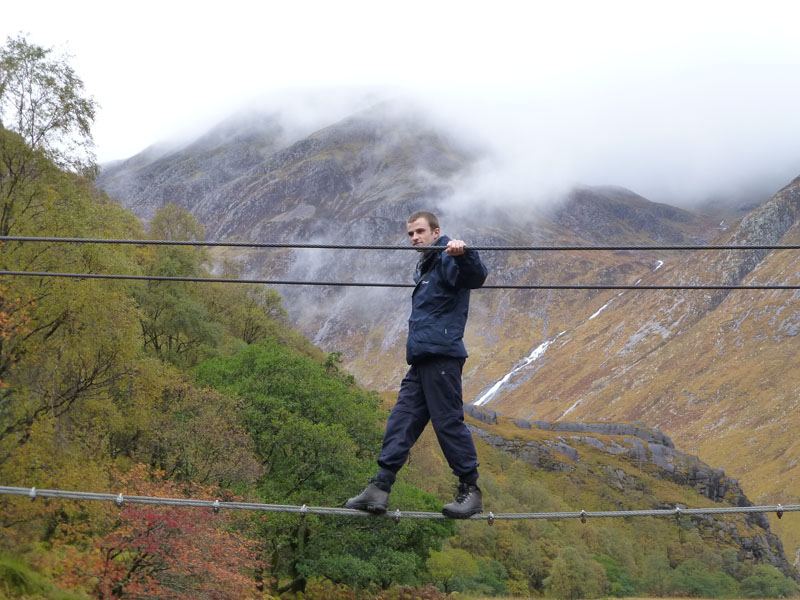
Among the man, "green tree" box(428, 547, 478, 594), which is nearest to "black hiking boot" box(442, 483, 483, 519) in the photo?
the man

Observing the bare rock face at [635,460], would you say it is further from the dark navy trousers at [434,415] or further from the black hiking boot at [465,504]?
the dark navy trousers at [434,415]

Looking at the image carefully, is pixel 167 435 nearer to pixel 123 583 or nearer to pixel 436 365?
pixel 123 583

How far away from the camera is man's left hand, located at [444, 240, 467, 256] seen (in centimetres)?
623

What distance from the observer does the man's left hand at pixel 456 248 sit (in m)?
6.23

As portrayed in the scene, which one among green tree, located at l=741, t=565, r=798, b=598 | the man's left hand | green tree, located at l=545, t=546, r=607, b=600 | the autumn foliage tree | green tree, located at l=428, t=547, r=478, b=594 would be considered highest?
the man's left hand

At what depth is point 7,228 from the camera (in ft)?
82.6

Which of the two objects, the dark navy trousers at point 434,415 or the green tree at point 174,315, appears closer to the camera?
A: the dark navy trousers at point 434,415

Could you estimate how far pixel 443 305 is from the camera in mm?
6609

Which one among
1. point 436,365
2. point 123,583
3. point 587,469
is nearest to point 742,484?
point 587,469

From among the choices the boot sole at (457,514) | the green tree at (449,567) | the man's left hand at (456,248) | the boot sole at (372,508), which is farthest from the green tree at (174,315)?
the man's left hand at (456,248)

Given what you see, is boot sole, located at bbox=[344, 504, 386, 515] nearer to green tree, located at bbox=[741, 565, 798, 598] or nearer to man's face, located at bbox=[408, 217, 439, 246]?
man's face, located at bbox=[408, 217, 439, 246]

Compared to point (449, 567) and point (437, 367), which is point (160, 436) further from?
point (449, 567)

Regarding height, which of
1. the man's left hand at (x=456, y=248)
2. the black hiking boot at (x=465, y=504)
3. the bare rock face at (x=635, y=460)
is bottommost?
the black hiking boot at (x=465, y=504)

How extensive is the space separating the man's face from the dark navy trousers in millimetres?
1069
